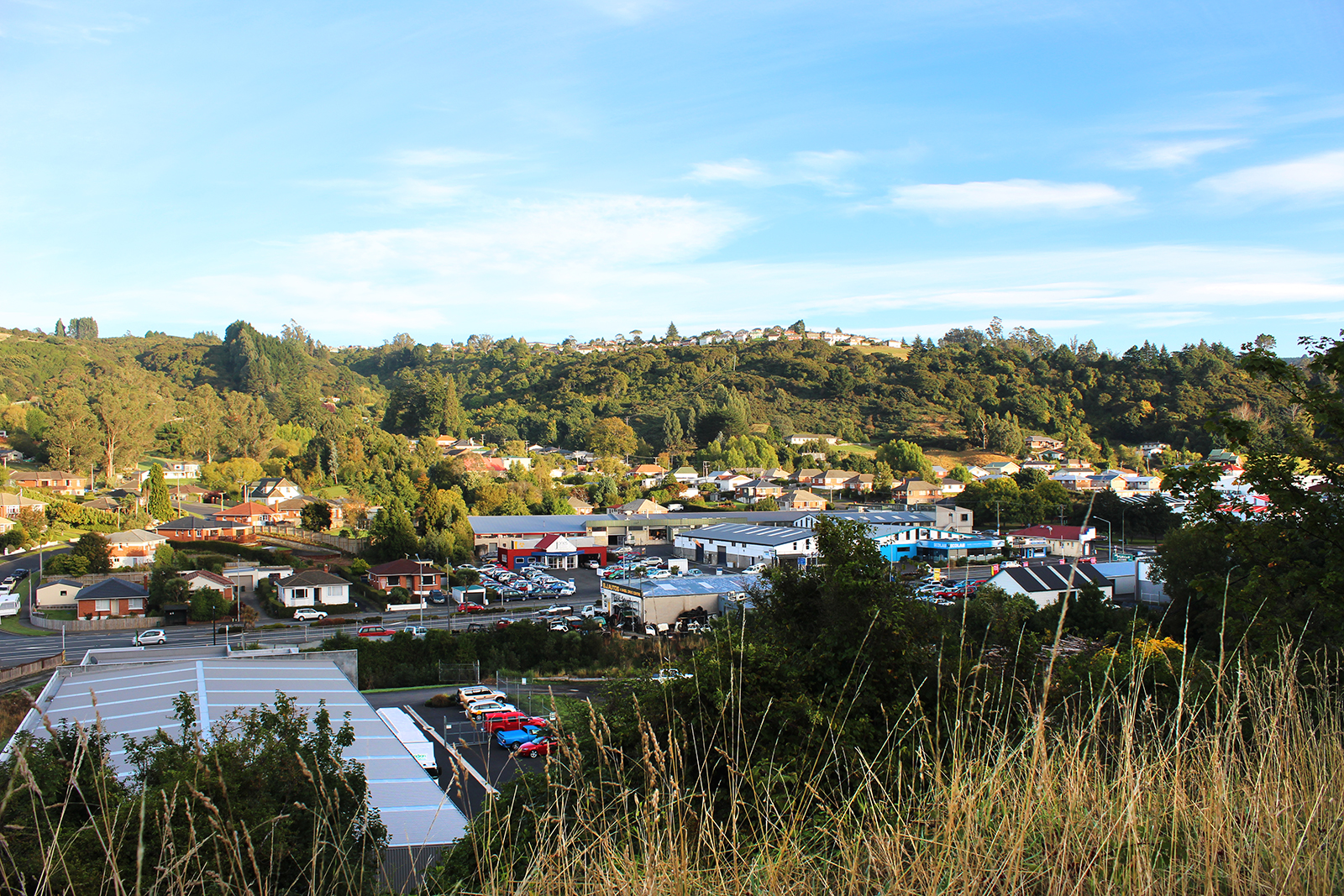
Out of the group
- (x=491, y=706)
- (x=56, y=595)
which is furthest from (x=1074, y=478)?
(x=56, y=595)

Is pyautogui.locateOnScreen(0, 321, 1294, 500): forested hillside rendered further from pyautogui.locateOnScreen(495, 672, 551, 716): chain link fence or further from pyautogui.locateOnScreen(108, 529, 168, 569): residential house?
pyautogui.locateOnScreen(495, 672, 551, 716): chain link fence

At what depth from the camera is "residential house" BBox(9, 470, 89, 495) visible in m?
28.4

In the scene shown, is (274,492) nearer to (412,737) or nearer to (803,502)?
(803,502)

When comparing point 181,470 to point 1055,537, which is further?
point 181,470

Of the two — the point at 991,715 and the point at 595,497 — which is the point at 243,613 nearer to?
the point at 991,715

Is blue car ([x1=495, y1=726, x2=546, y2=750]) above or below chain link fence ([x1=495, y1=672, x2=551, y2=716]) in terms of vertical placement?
above

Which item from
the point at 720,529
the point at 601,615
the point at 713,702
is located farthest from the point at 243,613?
the point at 713,702

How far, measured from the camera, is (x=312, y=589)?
1656cm

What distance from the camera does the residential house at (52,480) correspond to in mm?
28422

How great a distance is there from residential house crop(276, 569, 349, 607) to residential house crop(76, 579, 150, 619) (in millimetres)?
2318

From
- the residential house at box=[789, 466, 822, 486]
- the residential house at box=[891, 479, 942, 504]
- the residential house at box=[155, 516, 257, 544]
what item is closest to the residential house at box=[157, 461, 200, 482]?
the residential house at box=[155, 516, 257, 544]

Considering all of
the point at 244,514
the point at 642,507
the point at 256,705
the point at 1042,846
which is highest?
the point at 1042,846

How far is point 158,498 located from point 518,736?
20370 mm

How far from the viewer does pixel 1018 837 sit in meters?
1.17
